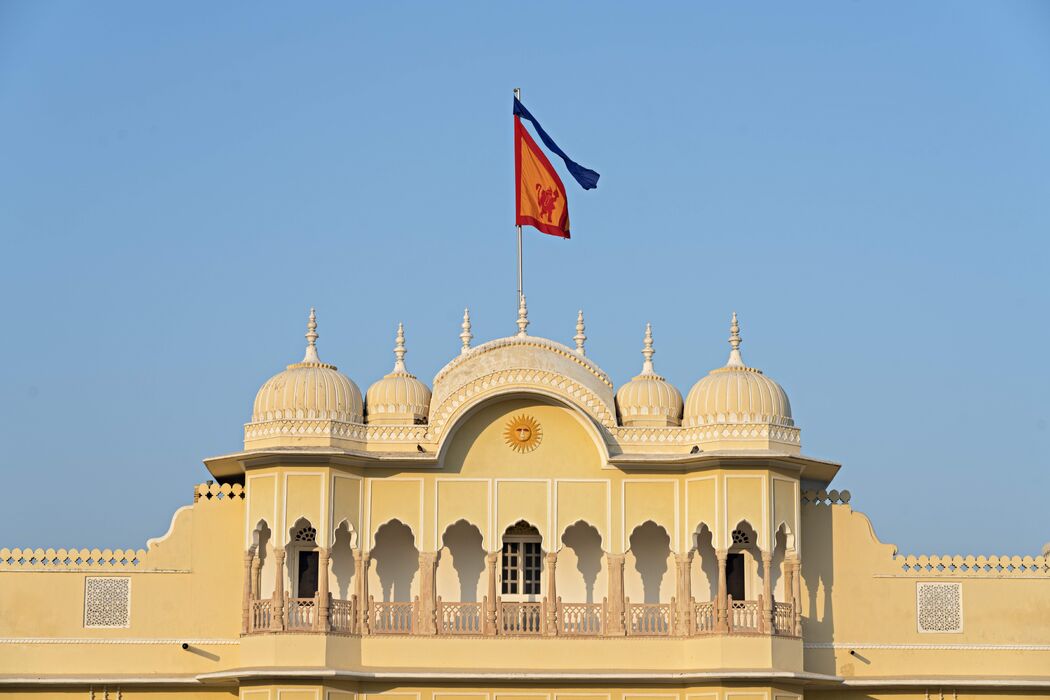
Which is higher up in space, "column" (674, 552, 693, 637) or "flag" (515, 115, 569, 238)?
"flag" (515, 115, 569, 238)

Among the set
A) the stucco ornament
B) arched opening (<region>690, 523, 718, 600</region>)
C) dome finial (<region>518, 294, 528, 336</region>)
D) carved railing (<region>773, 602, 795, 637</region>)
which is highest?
dome finial (<region>518, 294, 528, 336</region>)

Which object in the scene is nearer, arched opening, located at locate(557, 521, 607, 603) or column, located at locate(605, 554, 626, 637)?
column, located at locate(605, 554, 626, 637)

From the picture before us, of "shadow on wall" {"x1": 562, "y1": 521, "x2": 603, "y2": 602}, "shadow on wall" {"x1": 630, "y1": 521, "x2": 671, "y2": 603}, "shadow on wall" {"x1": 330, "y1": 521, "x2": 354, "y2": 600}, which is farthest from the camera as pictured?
"shadow on wall" {"x1": 562, "y1": 521, "x2": 603, "y2": 602}

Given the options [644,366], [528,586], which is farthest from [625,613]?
[644,366]

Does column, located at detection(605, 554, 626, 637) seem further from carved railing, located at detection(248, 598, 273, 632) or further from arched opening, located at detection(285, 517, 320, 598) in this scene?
carved railing, located at detection(248, 598, 273, 632)

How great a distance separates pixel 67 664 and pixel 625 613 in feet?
29.0

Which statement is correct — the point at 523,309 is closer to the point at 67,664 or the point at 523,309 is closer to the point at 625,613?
the point at 625,613

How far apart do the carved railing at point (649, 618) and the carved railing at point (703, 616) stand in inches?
15.6

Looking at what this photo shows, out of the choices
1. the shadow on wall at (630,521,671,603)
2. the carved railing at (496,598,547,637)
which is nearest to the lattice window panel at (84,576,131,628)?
the carved railing at (496,598,547,637)

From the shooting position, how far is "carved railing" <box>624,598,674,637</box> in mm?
36312

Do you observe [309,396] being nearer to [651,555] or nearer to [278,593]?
[278,593]

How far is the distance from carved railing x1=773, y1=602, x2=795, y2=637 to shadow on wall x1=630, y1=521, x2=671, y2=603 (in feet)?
7.11

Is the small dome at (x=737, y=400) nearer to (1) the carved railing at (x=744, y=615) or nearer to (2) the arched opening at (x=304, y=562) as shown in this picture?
(1) the carved railing at (x=744, y=615)

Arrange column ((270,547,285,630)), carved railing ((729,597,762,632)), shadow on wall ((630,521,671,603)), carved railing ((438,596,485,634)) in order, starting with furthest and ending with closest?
shadow on wall ((630,521,671,603))
carved railing ((438,596,485,634))
carved railing ((729,597,762,632))
column ((270,547,285,630))
